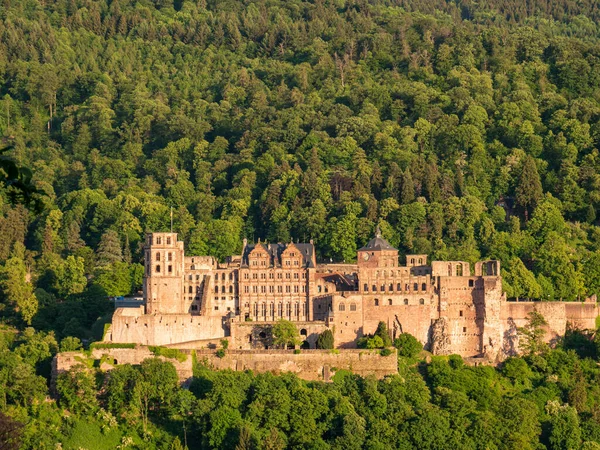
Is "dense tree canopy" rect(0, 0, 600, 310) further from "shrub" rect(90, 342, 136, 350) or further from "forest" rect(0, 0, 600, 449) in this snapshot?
"shrub" rect(90, 342, 136, 350)

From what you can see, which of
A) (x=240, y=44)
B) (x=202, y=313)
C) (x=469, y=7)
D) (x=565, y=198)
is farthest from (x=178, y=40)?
(x=202, y=313)

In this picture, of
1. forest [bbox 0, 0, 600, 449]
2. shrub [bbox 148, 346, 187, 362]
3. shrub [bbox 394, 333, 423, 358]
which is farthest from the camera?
shrub [bbox 394, 333, 423, 358]

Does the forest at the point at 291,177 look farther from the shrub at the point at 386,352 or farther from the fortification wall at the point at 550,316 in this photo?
the shrub at the point at 386,352

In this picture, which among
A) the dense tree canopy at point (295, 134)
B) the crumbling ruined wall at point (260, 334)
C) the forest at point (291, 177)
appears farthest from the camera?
the dense tree canopy at point (295, 134)

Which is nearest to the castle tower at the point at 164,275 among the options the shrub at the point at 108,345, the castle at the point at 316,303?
the castle at the point at 316,303

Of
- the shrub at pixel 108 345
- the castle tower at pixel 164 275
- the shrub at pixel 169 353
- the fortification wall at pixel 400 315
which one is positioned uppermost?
the castle tower at pixel 164 275

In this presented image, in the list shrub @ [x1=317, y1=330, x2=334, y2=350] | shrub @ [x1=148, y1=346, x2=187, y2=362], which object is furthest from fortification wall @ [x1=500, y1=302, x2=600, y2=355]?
shrub @ [x1=148, y1=346, x2=187, y2=362]

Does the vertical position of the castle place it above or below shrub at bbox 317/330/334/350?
above
